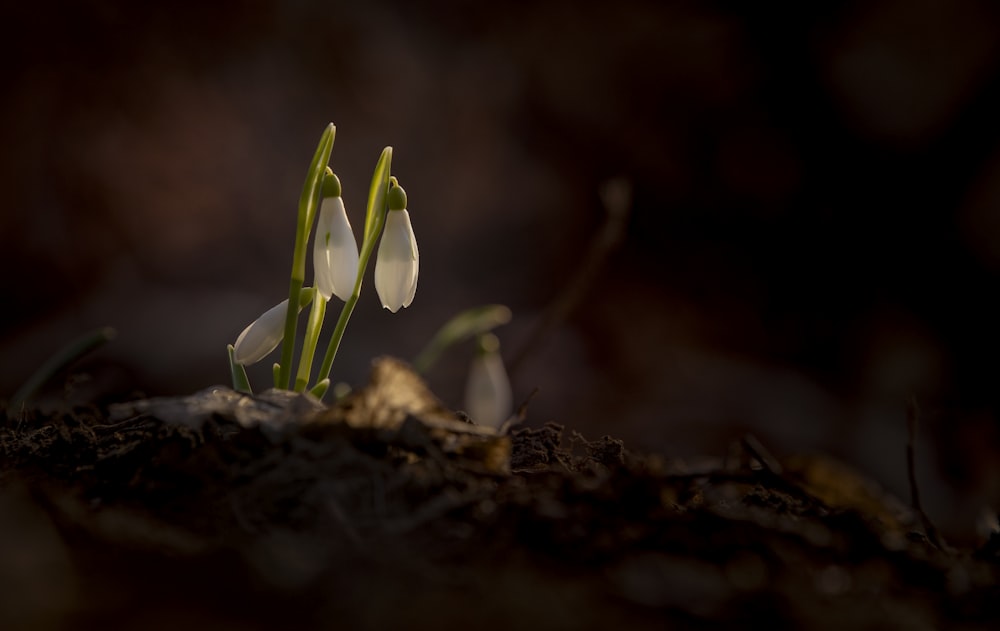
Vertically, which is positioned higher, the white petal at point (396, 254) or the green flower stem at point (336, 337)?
the white petal at point (396, 254)

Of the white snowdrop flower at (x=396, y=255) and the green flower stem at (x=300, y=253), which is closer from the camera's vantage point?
the green flower stem at (x=300, y=253)

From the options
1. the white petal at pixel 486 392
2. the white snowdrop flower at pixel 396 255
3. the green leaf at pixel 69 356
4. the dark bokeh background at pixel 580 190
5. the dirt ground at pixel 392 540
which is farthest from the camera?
the dark bokeh background at pixel 580 190

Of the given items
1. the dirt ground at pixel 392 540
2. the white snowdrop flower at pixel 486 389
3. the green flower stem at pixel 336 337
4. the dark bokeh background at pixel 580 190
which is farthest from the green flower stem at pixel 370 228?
the dark bokeh background at pixel 580 190

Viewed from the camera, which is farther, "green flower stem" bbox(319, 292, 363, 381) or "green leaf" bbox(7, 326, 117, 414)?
"green leaf" bbox(7, 326, 117, 414)

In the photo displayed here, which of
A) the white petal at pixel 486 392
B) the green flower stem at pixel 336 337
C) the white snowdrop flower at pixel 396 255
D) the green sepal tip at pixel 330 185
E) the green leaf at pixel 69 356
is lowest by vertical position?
the white petal at pixel 486 392

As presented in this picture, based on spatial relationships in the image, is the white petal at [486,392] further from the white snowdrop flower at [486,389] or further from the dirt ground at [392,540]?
the dirt ground at [392,540]

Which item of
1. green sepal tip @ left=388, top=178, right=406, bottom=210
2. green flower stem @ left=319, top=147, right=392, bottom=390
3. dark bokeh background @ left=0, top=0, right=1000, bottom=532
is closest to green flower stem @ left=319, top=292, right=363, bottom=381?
green flower stem @ left=319, top=147, right=392, bottom=390

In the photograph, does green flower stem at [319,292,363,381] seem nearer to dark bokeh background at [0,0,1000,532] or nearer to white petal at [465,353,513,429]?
white petal at [465,353,513,429]

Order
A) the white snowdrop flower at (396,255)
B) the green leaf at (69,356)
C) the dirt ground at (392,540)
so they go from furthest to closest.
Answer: the green leaf at (69,356) → the white snowdrop flower at (396,255) → the dirt ground at (392,540)
